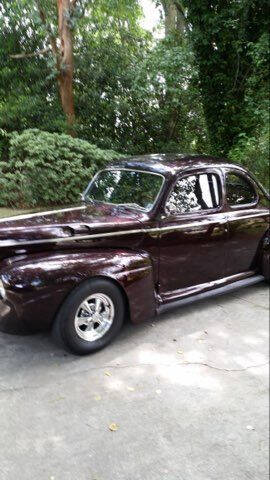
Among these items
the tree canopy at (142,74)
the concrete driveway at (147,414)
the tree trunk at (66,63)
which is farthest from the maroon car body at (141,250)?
the tree trunk at (66,63)

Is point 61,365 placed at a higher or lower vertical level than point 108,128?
lower

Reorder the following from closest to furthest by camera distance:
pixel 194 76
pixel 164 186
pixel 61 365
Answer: pixel 61 365
pixel 164 186
pixel 194 76

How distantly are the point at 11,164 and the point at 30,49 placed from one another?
168 inches

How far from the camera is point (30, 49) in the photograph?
10.5 m

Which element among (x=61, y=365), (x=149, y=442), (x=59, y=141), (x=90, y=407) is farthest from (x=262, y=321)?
(x=59, y=141)

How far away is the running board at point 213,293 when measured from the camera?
3.73 m

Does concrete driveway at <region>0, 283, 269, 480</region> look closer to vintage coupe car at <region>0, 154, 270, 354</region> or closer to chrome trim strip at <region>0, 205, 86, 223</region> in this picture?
vintage coupe car at <region>0, 154, 270, 354</region>

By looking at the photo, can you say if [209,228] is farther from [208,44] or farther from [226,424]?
[208,44]

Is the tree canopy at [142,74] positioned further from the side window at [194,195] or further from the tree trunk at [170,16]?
the side window at [194,195]

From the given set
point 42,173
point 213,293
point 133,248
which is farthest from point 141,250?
point 42,173

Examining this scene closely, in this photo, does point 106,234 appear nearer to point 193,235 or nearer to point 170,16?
point 193,235

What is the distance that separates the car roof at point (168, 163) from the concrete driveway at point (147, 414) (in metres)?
1.72

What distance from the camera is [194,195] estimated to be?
4.04 meters

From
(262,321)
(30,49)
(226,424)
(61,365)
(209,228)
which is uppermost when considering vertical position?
(30,49)
